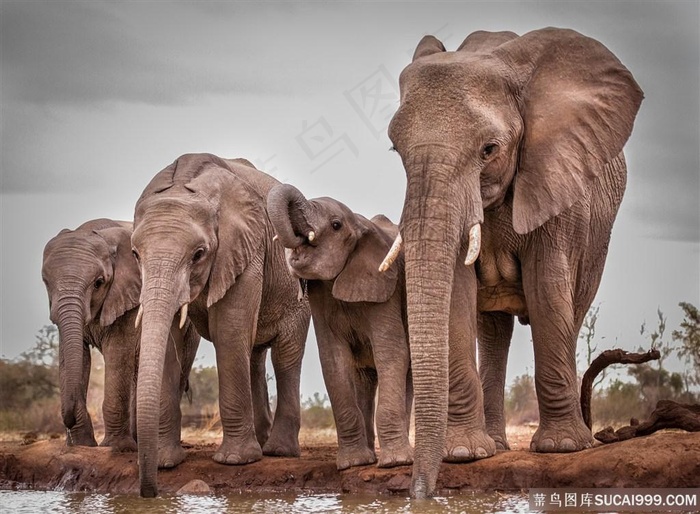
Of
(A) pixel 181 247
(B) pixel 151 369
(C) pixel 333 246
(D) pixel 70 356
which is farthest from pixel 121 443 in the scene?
(C) pixel 333 246

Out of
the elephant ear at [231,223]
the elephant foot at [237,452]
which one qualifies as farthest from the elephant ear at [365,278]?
the elephant foot at [237,452]

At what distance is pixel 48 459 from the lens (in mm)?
11508

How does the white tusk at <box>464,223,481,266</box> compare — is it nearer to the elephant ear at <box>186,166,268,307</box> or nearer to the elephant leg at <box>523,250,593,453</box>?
the elephant leg at <box>523,250,593,453</box>

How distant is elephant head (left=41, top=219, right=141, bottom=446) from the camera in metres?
11.5

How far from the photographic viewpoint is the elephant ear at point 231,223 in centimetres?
1070

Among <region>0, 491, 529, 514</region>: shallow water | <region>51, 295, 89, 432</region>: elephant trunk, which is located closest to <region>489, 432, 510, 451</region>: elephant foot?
<region>0, 491, 529, 514</region>: shallow water

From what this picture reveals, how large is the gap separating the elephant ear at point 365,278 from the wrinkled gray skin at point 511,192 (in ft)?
1.89

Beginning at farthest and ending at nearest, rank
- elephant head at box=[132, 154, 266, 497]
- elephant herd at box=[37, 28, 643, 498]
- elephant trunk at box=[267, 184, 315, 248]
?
elephant trunk at box=[267, 184, 315, 248] → elephant head at box=[132, 154, 266, 497] → elephant herd at box=[37, 28, 643, 498]

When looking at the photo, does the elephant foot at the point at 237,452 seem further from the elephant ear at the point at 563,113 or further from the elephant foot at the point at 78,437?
the elephant ear at the point at 563,113

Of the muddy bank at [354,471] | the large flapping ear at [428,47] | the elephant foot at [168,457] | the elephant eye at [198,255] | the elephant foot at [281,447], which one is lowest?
the muddy bank at [354,471]

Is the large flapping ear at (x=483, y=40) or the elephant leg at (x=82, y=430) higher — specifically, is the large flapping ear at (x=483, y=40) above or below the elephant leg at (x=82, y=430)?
above

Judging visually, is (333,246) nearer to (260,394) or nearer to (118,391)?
(118,391)

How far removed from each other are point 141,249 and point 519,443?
16.0 feet

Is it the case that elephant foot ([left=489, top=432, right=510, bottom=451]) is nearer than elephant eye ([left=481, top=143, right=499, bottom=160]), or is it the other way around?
elephant eye ([left=481, top=143, right=499, bottom=160])
